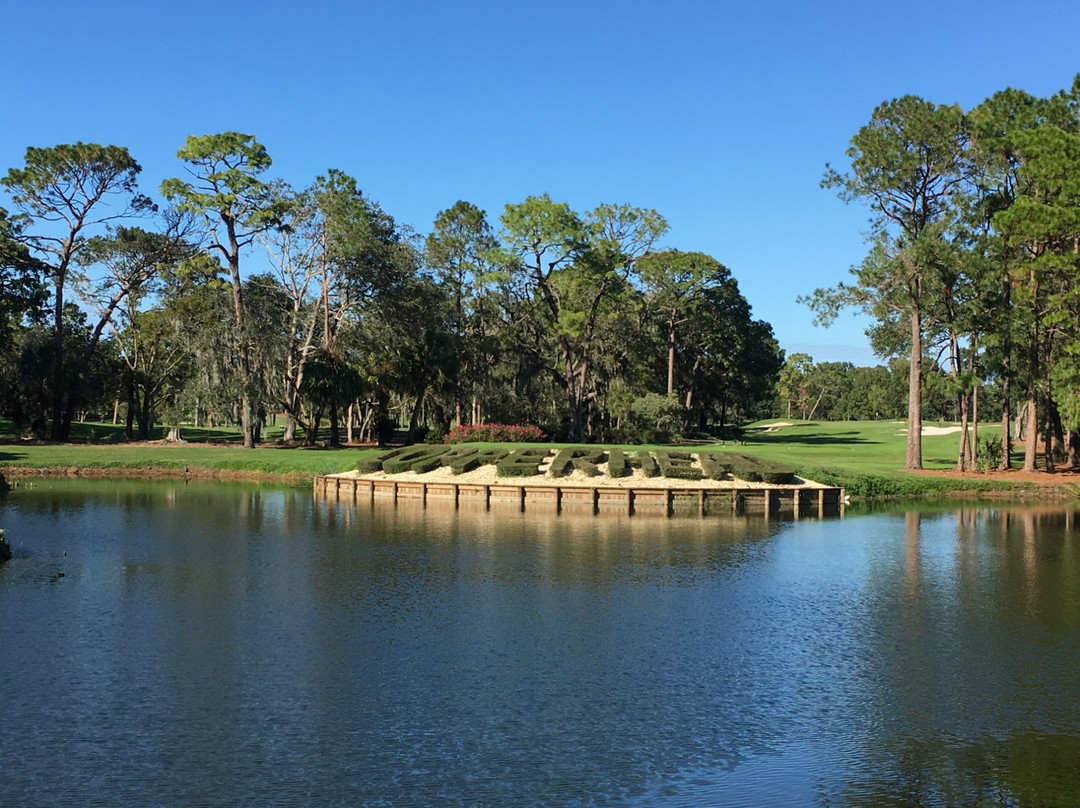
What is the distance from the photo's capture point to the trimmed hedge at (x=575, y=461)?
41366mm

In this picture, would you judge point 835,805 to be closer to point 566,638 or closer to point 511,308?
point 566,638

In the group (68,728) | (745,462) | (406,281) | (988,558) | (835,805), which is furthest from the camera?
(406,281)

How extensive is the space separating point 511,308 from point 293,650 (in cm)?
5863

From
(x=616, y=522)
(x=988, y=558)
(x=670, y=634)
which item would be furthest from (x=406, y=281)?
(x=670, y=634)

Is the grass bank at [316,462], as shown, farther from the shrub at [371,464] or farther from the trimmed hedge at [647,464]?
the trimmed hedge at [647,464]

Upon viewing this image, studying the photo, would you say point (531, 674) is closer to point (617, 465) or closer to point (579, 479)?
point (579, 479)

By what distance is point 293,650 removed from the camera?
1582 cm

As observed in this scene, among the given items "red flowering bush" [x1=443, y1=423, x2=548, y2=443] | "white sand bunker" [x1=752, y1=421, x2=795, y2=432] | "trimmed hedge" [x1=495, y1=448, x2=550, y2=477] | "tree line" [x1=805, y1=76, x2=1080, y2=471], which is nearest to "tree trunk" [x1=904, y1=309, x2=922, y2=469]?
"tree line" [x1=805, y1=76, x2=1080, y2=471]

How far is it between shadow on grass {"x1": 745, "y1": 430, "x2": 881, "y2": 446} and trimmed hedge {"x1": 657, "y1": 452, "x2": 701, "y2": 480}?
33307 mm

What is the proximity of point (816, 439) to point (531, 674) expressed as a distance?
240 ft

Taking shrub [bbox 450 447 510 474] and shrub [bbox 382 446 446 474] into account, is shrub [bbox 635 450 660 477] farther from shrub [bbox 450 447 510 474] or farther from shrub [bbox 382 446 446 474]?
shrub [bbox 382 446 446 474]

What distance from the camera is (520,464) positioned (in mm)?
42219

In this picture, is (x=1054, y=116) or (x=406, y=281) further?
(x=406, y=281)

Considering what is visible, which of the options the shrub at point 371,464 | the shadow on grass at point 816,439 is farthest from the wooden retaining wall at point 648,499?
the shadow on grass at point 816,439
